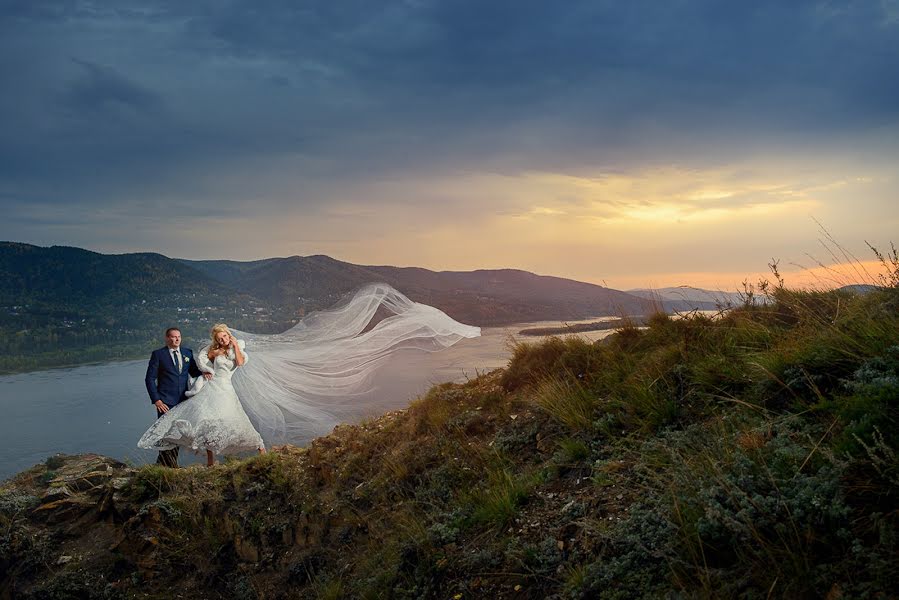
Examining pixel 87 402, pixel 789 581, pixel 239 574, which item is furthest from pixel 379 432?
pixel 87 402

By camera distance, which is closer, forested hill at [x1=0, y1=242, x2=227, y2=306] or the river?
the river

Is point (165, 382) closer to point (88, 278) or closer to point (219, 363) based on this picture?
point (219, 363)

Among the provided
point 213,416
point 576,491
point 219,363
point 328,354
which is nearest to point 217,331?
point 219,363

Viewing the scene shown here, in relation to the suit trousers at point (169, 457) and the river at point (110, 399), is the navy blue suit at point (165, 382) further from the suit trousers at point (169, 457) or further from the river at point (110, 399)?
the river at point (110, 399)

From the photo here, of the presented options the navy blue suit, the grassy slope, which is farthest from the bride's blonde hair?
the grassy slope

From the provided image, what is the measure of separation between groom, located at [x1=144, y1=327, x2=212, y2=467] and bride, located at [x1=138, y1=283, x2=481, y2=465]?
0.21m

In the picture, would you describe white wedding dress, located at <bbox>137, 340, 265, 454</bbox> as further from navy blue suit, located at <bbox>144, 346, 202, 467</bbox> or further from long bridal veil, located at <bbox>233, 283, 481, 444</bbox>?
long bridal veil, located at <bbox>233, 283, 481, 444</bbox>

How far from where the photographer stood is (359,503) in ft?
24.4

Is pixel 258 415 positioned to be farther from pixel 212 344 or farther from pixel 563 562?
pixel 563 562

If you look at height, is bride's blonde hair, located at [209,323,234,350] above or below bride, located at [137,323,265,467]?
above

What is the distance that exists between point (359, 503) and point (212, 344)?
Result: 16.6 ft

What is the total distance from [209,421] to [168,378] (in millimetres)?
1135

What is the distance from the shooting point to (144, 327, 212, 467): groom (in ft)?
34.3

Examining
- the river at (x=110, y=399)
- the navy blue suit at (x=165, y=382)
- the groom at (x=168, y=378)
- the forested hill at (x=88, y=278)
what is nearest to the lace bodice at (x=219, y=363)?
the groom at (x=168, y=378)
